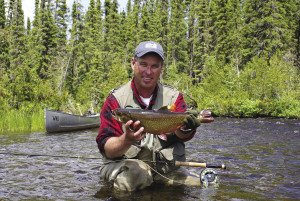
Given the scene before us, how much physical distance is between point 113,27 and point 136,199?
6062cm

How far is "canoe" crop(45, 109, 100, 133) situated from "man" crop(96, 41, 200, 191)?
46.6 feet

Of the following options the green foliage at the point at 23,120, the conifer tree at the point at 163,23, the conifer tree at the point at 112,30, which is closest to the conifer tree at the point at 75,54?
the conifer tree at the point at 112,30

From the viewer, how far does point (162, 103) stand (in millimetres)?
5750

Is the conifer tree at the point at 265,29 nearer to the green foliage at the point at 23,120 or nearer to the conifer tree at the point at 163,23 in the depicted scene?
the conifer tree at the point at 163,23

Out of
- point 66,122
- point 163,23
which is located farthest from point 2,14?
point 66,122

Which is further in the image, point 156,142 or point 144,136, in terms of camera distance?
point 156,142

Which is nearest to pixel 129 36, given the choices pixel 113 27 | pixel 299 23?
pixel 113 27

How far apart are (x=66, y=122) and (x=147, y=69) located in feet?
54.8

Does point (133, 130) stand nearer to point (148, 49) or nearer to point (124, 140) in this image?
point (124, 140)

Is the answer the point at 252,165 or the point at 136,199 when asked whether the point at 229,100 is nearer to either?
the point at 252,165

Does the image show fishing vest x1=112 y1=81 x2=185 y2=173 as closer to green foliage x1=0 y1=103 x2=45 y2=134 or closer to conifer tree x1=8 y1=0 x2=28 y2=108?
green foliage x1=0 y1=103 x2=45 y2=134

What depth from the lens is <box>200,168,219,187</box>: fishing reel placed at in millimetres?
6345

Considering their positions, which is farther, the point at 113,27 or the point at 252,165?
the point at 113,27

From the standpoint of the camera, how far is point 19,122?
731 inches
